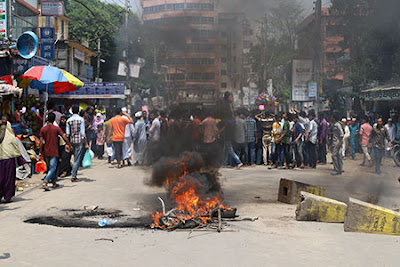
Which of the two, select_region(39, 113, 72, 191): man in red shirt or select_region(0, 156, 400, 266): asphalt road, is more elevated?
select_region(39, 113, 72, 191): man in red shirt

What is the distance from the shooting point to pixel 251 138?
13664 millimetres

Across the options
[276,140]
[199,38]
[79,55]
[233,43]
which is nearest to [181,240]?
[199,38]

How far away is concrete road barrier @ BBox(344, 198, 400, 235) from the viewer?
5.71 m

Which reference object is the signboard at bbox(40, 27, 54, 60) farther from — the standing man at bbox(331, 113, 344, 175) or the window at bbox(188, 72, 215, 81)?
the standing man at bbox(331, 113, 344, 175)

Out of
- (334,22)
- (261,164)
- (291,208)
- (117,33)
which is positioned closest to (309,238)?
(291,208)

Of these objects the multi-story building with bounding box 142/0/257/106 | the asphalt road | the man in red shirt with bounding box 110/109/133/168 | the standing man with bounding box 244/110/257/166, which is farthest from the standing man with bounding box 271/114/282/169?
the asphalt road

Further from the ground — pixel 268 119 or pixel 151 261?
pixel 268 119

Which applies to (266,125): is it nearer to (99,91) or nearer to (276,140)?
(276,140)

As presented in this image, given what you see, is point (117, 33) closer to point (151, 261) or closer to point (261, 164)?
point (261, 164)

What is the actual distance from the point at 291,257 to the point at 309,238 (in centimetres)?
90

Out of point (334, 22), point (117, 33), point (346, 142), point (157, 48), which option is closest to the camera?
point (157, 48)

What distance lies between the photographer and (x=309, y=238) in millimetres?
5469

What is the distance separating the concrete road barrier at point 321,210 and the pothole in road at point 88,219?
7.13 feet

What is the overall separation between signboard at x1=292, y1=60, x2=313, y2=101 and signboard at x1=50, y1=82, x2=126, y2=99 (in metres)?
10.5
